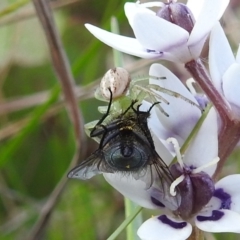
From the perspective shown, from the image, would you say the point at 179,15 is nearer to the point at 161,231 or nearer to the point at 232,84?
the point at 232,84

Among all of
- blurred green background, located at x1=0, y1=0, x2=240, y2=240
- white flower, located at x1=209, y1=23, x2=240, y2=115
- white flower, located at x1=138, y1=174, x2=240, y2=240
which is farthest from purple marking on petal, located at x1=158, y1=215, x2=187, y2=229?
blurred green background, located at x1=0, y1=0, x2=240, y2=240

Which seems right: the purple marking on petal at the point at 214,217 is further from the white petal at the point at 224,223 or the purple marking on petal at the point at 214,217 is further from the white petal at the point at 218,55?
the white petal at the point at 218,55

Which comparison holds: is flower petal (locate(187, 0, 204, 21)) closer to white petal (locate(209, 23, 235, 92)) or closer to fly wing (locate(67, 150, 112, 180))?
white petal (locate(209, 23, 235, 92))

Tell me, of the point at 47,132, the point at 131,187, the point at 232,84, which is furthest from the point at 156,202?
the point at 47,132

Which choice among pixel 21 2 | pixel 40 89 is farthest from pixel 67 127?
pixel 21 2

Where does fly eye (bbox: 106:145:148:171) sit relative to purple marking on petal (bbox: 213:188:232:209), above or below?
above

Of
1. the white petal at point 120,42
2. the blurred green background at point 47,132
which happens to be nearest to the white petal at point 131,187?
the white petal at point 120,42
